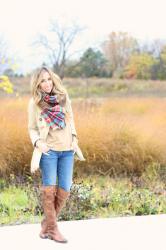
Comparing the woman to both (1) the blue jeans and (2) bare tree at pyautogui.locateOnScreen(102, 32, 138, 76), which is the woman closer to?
(1) the blue jeans

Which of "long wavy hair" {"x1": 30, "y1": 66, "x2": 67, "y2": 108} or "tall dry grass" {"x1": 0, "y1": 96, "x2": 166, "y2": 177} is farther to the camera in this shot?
"tall dry grass" {"x1": 0, "y1": 96, "x2": 166, "y2": 177}

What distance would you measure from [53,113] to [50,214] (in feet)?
2.03

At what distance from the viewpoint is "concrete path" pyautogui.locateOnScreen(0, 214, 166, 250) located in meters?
3.54

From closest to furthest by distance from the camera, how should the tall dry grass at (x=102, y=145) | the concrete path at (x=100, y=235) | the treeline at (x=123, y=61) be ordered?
1. the concrete path at (x=100, y=235)
2. the tall dry grass at (x=102, y=145)
3. the treeline at (x=123, y=61)

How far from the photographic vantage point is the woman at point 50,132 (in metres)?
3.44

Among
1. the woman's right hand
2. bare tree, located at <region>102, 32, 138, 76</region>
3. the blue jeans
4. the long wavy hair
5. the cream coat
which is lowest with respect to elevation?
the blue jeans

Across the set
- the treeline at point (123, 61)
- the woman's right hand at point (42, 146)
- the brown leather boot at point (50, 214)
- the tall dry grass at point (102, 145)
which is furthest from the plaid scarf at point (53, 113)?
the treeline at point (123, 61)

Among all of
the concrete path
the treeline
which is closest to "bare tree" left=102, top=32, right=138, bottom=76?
the treeline

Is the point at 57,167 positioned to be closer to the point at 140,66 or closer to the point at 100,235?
the point at 100,235

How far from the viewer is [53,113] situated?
11.3 ft

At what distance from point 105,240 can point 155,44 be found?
10311 mm

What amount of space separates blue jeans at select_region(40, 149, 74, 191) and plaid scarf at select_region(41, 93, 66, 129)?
0.53 ft

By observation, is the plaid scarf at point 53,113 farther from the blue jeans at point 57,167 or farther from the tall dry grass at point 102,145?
the tall dry grass at point 102,145

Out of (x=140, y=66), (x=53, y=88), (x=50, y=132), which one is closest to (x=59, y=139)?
(x=50, y=132)
